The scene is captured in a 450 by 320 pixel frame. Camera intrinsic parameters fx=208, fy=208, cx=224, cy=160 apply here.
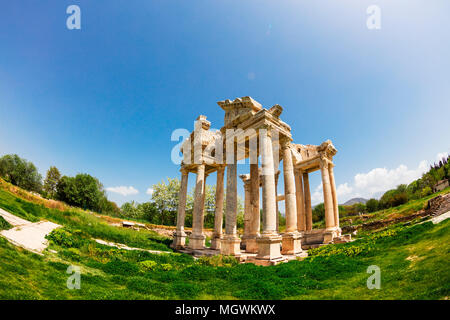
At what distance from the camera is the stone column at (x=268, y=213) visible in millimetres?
11383

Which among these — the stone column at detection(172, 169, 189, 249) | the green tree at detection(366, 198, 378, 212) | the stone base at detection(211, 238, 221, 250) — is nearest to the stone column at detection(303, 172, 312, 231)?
the stone base at detection(211, 238, 221, 250)

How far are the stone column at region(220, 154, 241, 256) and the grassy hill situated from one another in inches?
55.9

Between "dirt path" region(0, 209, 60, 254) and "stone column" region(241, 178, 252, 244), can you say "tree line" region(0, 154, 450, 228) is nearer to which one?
"stone column" region(241, 178, 252, 244)

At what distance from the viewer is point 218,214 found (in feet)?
57.5

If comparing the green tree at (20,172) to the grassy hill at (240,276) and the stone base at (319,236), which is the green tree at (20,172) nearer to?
the grassy hill at (240,276)

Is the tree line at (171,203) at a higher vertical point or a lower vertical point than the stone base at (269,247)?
higher

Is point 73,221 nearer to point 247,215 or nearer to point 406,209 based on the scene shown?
point 247,215

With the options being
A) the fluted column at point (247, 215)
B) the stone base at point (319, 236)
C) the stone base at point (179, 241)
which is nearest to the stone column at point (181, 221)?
the stone base at point (179, 241)

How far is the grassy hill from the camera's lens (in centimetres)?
558

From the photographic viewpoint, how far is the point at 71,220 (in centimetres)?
1841
